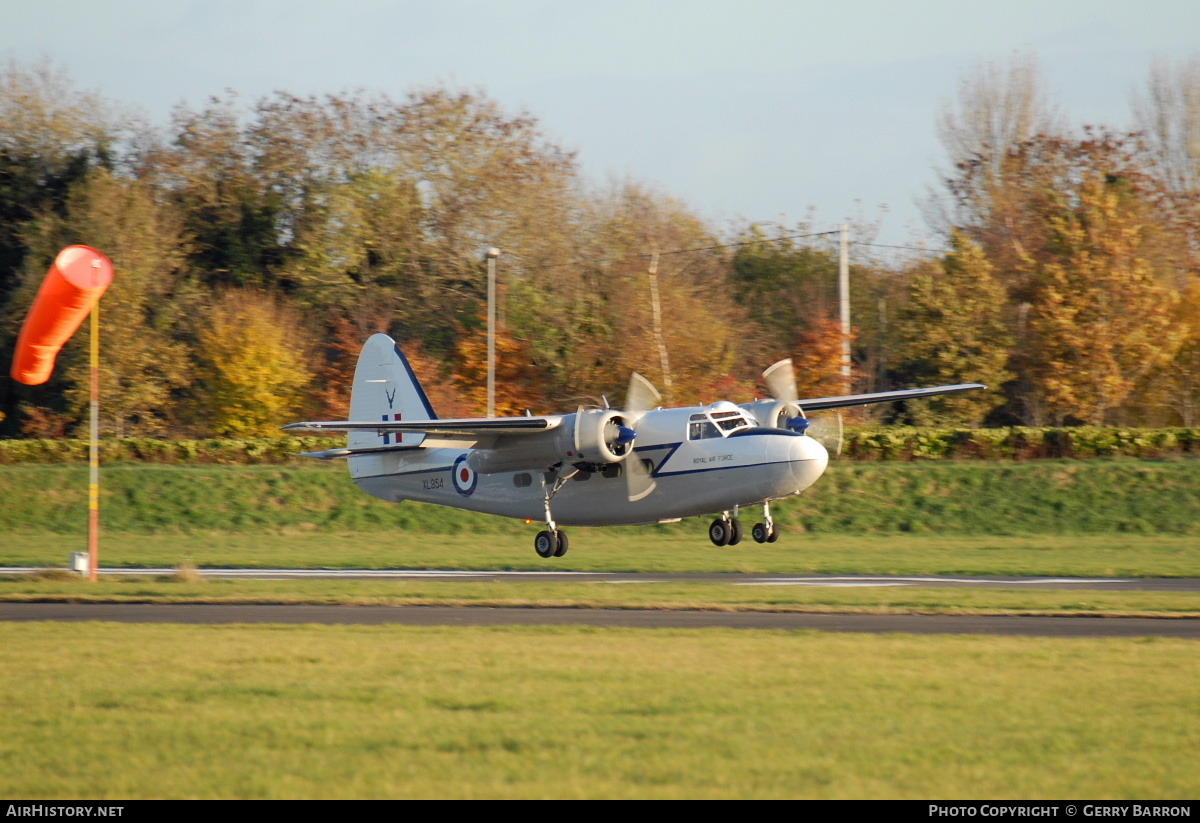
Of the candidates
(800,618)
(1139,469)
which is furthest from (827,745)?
(1139,469)

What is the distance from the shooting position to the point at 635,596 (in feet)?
71.0

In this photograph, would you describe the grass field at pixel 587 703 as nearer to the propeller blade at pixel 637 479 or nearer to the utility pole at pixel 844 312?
the propeller blade at pixel 637 479

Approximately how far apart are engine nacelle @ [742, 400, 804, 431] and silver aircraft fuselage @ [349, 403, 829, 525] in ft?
4.16

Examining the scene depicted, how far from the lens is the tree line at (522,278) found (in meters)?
47.7

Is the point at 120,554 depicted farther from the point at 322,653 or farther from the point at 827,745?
the point at 827,745

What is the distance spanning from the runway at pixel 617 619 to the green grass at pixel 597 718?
1.63m

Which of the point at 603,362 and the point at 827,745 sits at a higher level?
the point at 603,362

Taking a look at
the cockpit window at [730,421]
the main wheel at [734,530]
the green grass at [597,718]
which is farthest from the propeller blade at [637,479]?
the green grass at [597,718]

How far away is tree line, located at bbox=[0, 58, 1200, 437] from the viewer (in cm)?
4766

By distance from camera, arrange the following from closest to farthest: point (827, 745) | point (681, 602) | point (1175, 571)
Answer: point (827, 745)
point (681, 602)
point (1175, 571)

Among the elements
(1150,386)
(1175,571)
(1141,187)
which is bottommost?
(1175,571)
